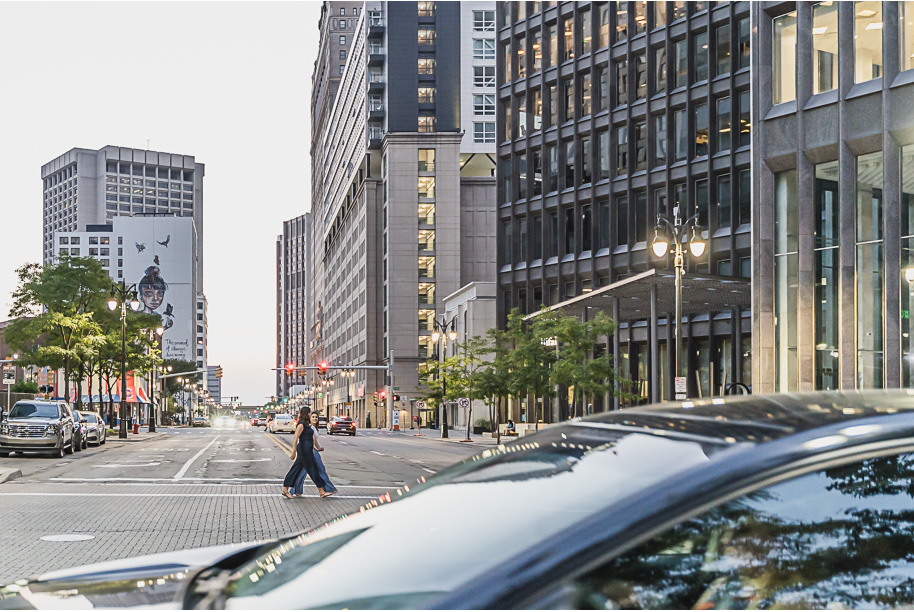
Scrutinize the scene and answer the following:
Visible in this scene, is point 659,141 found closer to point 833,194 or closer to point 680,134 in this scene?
point 680,134

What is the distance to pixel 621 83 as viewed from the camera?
63.5m

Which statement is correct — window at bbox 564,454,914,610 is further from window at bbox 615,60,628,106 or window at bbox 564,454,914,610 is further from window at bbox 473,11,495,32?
window at bbox 473,11,495,32

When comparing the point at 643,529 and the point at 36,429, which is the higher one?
the point at 643,529

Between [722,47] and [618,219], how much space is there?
12166 millimetres

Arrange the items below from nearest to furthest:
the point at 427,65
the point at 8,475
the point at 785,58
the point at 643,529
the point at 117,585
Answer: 1. the point at 643,529
2. the point at 117,585
3. the point at 8,475
4. the point at 785,58
5. the point at 427,65

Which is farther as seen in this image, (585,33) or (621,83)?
(585,33)

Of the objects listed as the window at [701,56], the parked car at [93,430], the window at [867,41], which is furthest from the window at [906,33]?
the parked car at [93,430]

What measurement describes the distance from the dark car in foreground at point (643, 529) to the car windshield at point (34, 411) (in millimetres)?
34075

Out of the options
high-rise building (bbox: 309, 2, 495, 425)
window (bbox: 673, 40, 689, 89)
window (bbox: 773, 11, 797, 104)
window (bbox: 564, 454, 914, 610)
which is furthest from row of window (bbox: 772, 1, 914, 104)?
high-rise building (bbox: 309, 2, 495, 425)

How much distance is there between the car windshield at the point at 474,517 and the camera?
2508mm

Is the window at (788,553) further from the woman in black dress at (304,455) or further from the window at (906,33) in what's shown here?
the window at (906,33)

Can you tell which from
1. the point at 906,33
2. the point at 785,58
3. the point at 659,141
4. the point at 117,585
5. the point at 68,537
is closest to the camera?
the point at 117,585

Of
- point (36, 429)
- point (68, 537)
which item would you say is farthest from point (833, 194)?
point (36, 429)

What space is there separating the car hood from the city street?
6690 millimetres
